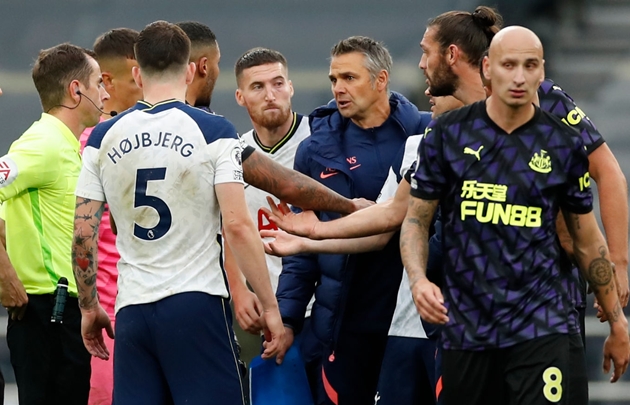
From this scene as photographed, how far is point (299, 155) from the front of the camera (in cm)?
602

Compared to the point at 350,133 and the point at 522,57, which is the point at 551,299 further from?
the point at 350,133

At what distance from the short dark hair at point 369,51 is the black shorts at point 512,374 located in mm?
2040

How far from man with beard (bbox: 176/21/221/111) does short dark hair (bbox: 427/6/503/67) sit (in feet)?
5.01

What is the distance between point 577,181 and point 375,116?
171cm

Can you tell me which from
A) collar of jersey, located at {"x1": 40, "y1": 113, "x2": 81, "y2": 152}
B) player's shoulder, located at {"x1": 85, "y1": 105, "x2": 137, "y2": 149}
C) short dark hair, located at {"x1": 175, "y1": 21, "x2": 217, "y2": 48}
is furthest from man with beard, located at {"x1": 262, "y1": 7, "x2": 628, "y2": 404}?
short dark hair, located at {"x1": 175, "y1": 21, "x2": 217, "y2": 48}

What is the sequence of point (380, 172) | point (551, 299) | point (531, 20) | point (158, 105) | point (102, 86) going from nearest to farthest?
point (551, 299) < point (158, 105) < point (380, 172) < point (102, 86) < point (531, 20)

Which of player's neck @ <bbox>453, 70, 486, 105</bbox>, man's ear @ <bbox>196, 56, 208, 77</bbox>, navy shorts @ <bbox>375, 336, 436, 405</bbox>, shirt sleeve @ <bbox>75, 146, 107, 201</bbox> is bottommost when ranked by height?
navy shorts @ <bbox>375, 336, 436, 405</bbox>

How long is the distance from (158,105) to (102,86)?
1.46 metres

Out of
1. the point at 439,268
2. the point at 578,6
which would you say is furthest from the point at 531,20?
the point at 439,268

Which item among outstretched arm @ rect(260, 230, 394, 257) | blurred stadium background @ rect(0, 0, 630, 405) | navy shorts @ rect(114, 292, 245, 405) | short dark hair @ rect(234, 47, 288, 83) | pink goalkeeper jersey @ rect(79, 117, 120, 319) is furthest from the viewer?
blurred stadium background @ rect(0, 0, 630, 405)

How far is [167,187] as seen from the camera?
15.3 ft

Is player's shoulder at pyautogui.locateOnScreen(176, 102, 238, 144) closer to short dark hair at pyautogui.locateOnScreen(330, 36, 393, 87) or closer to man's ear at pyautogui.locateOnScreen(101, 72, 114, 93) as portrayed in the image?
short dark hair at pyautogui.locateOnScreen(330, 36, 393, 87)

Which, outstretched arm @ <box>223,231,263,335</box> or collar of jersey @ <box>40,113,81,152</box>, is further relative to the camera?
collar of jersey @ <box>40,113,81,152</box>

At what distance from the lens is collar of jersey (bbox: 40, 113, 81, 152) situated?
5.82 meters
